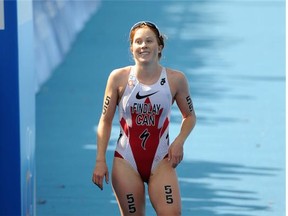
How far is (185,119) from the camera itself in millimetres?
8023

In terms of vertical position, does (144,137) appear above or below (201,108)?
below

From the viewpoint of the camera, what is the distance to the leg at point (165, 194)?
7.66 metres

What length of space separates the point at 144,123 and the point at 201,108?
906 cm

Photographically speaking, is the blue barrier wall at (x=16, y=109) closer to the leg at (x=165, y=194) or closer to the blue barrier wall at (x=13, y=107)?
the blue barrier wall at (x=13, y=107)

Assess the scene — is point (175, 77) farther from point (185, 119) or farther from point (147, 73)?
point (185, 119)

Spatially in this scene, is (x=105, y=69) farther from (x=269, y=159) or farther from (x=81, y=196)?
(x=81, y=196)

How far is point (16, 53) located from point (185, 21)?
18431 millimetres

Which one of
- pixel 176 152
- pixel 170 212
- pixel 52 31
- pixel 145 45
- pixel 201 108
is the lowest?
pixel 170 212

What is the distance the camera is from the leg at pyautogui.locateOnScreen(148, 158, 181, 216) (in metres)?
7.66

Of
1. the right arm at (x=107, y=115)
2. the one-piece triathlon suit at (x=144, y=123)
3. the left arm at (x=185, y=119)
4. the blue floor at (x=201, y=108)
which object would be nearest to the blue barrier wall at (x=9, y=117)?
the right arm at (x=107, y=115)

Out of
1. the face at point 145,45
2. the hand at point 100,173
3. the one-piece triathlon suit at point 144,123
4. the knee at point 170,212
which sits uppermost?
the face at point 145,45

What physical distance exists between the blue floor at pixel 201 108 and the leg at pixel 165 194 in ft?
10.7

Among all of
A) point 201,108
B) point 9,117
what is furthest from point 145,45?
point 201,108

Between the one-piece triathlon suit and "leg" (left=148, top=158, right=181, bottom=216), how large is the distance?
0.46ft
